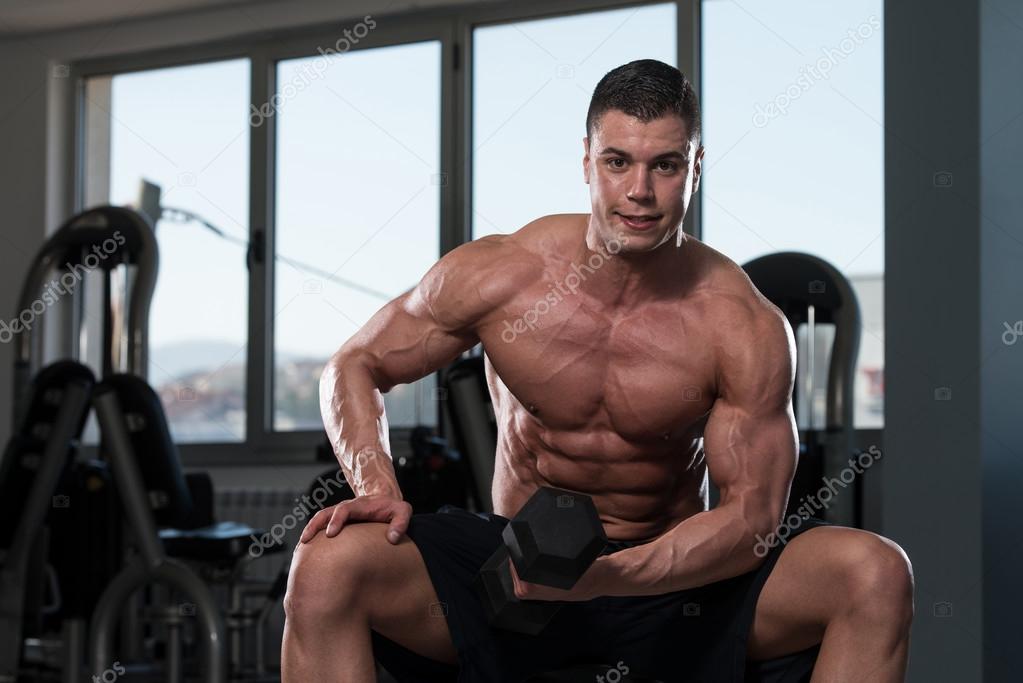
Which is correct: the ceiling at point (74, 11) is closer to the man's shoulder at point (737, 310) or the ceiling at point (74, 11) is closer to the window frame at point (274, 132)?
the window frame at point (274, 132)

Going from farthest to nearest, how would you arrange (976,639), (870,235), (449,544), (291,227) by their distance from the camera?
(291,227) → (870,235) → (976,639) → (449,544)

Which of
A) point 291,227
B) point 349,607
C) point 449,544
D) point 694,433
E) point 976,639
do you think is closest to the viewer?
point 349,607

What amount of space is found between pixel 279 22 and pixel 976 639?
395 cm

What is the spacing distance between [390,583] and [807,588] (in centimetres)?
55

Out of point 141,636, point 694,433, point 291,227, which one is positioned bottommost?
point 141,636

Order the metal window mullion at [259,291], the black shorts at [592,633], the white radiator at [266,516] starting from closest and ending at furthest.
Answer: the black shorts at [592,633] → the white radiator at [266,516] → the metal window mullion at [259,291]

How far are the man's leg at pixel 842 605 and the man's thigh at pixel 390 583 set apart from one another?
0.44 meters

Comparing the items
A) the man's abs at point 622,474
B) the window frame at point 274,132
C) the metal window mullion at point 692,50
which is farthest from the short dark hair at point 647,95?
the window frame at point 274,132

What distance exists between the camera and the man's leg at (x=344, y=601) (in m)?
1.52

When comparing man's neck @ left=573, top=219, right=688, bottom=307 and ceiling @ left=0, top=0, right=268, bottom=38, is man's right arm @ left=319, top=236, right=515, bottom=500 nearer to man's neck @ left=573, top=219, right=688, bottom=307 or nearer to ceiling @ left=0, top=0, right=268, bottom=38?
man's neck @ left=573, top=219, right=688, bottom=307

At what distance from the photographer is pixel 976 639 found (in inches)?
101

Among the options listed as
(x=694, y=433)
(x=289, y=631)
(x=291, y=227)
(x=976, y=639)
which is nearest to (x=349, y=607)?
(x=289, y=631)

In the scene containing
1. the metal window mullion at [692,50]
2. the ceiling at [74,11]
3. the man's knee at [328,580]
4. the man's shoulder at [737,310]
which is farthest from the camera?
the ceiling at [74,11]

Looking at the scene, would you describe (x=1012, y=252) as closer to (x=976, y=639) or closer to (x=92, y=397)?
(x=976, y=639)
